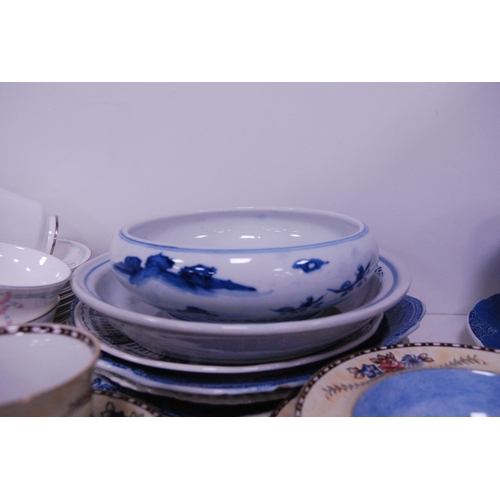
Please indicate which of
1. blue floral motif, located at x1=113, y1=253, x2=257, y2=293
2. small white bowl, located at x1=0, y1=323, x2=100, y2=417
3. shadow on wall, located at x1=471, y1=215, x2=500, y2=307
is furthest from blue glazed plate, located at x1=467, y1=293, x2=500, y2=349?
small white bowl, located at x1=0, y1=323, x2=100, y2=417

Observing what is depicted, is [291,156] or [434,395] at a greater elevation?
[291,156]

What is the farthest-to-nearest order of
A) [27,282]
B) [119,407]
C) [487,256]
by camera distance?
[487,256] → [27,282] → [119,407]

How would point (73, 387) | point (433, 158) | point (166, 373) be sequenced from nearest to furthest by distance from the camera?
point (73, 387)
point (166, 373)
point (433, 158)

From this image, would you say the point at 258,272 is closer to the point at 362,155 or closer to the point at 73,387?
Answer: the point at 73,387

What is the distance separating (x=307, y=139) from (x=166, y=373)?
356mm

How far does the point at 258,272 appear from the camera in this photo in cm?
34

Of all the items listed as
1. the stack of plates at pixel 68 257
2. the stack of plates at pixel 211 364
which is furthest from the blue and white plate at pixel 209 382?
the stack of plates at pixel 68 257

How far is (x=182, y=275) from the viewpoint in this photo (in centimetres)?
35

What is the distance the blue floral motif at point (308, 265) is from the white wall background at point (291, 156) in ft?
0.86

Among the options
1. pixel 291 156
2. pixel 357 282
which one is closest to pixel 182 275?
pixel 357 282

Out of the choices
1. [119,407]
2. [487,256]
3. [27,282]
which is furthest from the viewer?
[487,256]

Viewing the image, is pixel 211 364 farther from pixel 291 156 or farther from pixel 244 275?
pixel 291 156

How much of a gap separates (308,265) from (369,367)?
0.30ft
